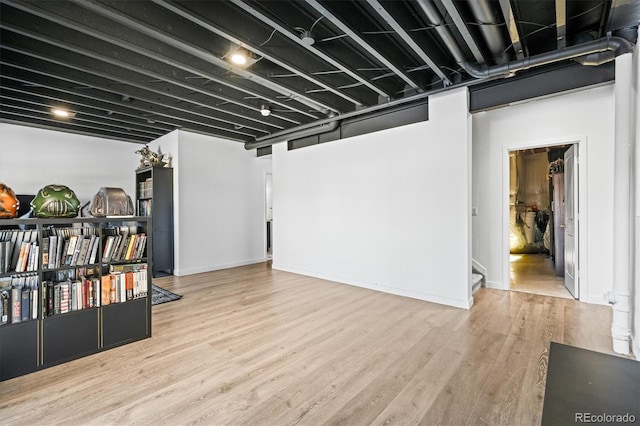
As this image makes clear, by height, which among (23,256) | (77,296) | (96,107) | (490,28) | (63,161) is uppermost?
(490,28)

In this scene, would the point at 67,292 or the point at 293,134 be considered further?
the point at 293,134

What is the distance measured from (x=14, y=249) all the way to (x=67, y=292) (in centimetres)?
51

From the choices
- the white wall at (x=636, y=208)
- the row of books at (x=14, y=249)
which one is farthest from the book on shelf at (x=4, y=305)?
the white wall at (x=636, y=208)

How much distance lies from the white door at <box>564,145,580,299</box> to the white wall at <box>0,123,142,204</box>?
825 centimetres

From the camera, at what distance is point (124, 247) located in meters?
2.88

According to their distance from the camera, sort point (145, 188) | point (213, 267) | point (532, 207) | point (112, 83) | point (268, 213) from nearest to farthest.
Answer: point (112, 83)
point (145, 188)
point (213, 267)
point (268, 213)
point (532, 207)

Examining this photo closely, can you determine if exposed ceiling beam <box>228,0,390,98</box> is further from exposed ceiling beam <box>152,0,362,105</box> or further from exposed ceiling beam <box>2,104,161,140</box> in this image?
exposed ceiling beam <box>2,104,161,140</box>

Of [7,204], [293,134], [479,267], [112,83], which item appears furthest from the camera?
[293,134]

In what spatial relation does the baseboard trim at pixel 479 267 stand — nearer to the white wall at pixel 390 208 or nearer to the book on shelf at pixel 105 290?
the white wall at pixel 390 208

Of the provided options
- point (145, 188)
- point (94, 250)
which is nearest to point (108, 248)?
point (94, 250)

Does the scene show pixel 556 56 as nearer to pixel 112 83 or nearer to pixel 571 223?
pixel 571 223

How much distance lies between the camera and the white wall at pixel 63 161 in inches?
207

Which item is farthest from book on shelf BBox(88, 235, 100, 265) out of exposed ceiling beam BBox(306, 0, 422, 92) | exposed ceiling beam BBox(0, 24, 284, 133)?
exposed ceiling beam BBox(306, 0, 422, 92)

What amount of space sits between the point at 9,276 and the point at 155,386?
148 cm
